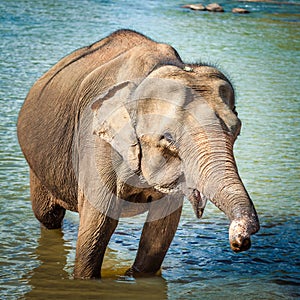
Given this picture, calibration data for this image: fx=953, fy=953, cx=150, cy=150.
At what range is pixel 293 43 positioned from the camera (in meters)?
20.7

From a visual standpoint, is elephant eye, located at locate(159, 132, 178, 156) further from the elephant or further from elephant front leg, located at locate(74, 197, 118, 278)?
elephant front leg, located at locate(74, 197, 118, 278)

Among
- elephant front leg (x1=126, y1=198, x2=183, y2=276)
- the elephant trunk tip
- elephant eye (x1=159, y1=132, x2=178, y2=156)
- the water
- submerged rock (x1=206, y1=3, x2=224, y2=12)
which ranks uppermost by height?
elephant eye (x1=159, y1=132, x2=178, y2=156)

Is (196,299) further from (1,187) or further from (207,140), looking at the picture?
(1,187)

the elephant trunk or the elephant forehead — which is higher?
the elephant forehead

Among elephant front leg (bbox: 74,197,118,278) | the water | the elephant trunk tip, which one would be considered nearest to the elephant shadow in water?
the water

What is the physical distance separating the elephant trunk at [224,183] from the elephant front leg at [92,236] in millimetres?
1005

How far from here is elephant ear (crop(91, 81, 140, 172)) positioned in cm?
511

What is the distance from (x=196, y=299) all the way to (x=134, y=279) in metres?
0.53

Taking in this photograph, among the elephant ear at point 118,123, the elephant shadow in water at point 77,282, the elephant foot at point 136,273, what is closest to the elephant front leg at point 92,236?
the elephant shadow in water at point 77,282

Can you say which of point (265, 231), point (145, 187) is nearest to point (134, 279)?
point (145, 187)

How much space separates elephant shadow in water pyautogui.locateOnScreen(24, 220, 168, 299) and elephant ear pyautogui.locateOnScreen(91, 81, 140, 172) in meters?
1.07

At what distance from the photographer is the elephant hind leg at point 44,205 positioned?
7.06 m

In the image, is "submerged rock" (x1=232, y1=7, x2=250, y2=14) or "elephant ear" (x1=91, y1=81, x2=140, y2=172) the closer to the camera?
"elephant ear" (x1=91, y1=81, x2=140, y2=172)

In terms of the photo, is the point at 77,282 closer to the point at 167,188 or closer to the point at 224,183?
the point at 167,188
